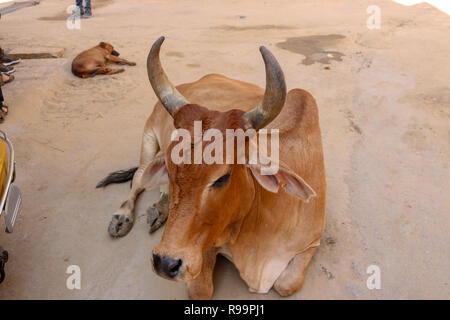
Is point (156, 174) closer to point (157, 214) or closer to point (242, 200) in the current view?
point (242, 200)

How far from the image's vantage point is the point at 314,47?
295 inches

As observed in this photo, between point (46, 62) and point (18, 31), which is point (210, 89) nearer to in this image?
point (46, 62)

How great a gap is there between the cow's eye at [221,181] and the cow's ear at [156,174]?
21.6 inches

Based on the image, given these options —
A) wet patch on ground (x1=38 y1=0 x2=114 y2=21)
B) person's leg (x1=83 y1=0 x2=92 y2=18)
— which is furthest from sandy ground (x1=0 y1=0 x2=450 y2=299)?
person's leg (x1=83 y1=0 x2=92 y2=18)

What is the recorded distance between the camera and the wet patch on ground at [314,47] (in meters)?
6.88

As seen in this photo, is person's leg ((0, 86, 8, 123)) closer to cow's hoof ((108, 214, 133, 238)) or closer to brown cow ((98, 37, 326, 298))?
brown cow ((98, 37, 326, 298))

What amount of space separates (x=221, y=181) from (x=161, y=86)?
28.4 inches

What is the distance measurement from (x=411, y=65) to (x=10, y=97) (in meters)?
6.02

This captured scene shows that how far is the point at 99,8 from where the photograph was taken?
12.8m

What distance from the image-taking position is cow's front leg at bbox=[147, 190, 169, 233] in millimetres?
3271

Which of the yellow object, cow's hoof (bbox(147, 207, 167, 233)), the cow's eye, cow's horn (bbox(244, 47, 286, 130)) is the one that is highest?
cow's horn (bbox(244, 47, 286, 130))

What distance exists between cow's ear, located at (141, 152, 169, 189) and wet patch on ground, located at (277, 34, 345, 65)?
191 inches

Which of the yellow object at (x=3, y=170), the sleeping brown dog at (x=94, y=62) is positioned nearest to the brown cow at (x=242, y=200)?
the yellow object at (x=3, y=170)
